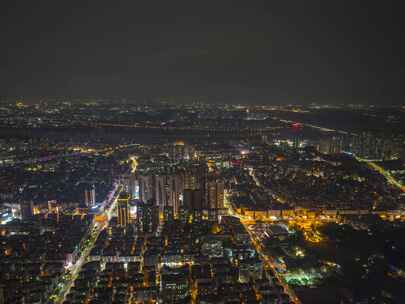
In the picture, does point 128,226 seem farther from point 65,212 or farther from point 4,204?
point 4,204

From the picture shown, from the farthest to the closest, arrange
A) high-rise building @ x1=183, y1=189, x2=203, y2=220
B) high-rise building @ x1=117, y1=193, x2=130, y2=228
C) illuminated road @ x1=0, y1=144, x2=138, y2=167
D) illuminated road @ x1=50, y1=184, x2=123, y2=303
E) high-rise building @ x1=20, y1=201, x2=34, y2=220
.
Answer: illuminated road @ x1=0, y1=144, x2=138, y2=167 → high-rise building @ x1=183, y1=189, x2=203, y2=220 → high-rise building @ x1=20, y1=201, x2=34, y2=220 → high-rise building @ x1=117, y1=193, x2=130, y2=228 → illuminated road @ x1=50, y1=184, x2=123, y2=303

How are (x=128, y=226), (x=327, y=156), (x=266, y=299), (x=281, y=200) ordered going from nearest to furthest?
(x=266, y=299)
(x=128, y=226)
(x=281, y=200)
(x=327, y=156)

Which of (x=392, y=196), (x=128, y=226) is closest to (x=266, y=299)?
(x=128, y=226)

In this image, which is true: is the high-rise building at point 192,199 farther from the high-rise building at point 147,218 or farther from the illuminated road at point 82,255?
the illuminated road at point 82,255

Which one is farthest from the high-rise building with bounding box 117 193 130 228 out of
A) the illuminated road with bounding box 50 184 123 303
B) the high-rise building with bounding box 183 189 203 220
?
the high-rise building with bounding box 183 189 203 220

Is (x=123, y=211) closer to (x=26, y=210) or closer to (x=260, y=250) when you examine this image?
(x=26, y=210)

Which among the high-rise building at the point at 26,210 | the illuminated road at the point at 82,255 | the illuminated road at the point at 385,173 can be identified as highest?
the high-rise building at the point at 26,210

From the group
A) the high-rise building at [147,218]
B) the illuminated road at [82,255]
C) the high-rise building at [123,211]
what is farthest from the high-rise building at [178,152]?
the high-rise building at [147,218]

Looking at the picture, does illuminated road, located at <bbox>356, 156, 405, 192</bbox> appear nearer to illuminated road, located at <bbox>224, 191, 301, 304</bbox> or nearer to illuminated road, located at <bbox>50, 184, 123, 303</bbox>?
illuminated road, located at <bbox>224, 191, 301, 304</bbox>
